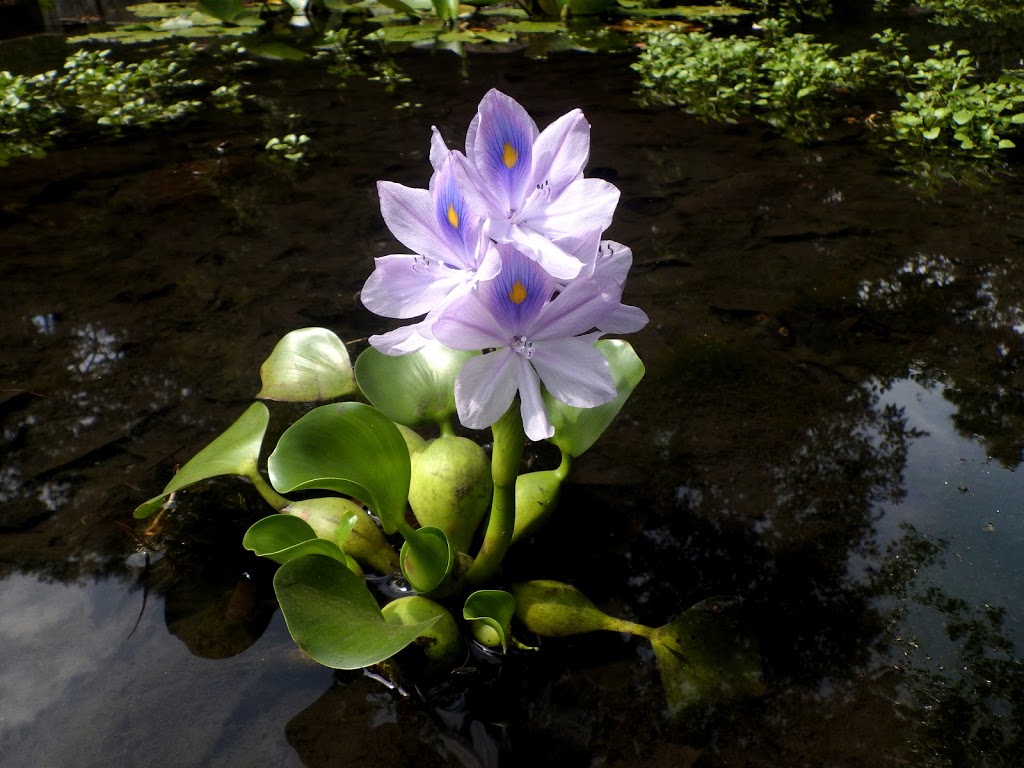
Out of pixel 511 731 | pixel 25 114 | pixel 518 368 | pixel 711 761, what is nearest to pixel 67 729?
pixel 511 731

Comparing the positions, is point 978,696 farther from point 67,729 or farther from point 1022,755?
point 67,729

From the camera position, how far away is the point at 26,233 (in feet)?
11.0

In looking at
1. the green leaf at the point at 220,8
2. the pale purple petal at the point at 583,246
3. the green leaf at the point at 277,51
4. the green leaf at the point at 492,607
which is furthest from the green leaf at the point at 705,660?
the green leaf at the point at 220,8

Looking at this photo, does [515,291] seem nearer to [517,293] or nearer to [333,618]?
[517,293]

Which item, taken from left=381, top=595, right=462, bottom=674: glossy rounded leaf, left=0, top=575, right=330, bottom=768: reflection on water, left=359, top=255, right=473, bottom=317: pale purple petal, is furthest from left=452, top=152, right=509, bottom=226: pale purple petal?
left=0, top=575, right=330, bottom=768: reflection on water

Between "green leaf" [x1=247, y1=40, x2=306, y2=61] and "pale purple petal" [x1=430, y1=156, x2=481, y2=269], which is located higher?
"pale purple petal" [x1=430, y1=156, x2=481, y2=269]

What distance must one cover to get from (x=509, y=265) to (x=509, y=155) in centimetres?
17

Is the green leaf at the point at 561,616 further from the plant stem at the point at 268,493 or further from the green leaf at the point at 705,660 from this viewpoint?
the plant stem at the point at 268,493

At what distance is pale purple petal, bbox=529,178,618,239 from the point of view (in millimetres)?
1194

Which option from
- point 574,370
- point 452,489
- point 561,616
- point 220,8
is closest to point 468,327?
point 574,370

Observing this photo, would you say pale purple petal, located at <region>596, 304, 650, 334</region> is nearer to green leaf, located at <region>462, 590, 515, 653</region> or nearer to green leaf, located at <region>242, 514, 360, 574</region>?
green leaf, located at <region>462, 590, 515, 653</region>

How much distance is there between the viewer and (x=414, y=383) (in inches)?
71.6

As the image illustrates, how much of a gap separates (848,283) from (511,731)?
2.23 metres

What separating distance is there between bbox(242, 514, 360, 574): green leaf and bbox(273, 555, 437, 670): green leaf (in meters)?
0.09
